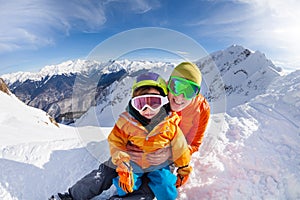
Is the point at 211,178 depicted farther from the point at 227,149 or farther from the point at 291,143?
the point at 291,143

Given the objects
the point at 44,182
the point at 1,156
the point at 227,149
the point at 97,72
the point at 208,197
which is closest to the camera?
the point at 97,72

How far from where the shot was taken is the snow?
443 cm

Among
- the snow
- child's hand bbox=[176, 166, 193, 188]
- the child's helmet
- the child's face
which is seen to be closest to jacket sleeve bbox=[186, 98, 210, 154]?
child's hand bbox=[176, 166, 193, 188]

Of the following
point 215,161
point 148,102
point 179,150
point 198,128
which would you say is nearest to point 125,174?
point 179,150

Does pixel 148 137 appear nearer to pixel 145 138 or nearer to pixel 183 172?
pixel 145 138

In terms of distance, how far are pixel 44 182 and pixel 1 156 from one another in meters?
1.11

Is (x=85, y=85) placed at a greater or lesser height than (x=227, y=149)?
greater

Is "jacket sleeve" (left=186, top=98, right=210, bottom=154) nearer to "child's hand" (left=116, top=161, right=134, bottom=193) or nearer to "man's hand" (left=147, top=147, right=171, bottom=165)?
"man's hand" (left=147, top=147, right=171, bottom=165)

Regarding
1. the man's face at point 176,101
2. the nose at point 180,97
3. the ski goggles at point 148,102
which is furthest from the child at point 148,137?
the nose at point 180,97

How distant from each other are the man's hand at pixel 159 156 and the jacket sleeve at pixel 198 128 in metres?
0.71

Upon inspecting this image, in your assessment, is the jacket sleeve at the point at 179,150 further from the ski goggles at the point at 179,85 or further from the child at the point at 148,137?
the ski goggles at the point at 179,85

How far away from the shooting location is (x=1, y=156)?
199 inches

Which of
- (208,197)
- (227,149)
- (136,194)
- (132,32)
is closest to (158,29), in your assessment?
(132,32)

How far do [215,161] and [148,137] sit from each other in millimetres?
2273
